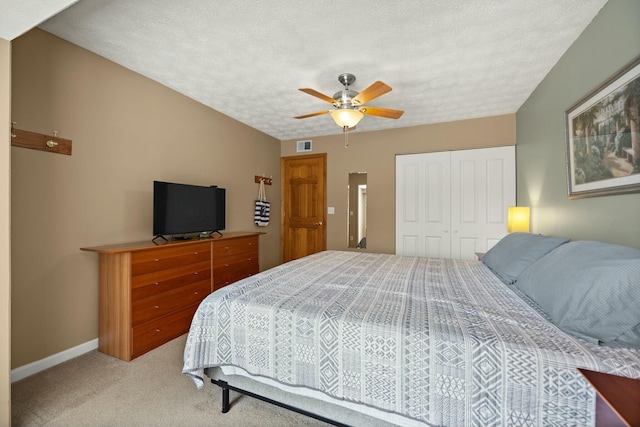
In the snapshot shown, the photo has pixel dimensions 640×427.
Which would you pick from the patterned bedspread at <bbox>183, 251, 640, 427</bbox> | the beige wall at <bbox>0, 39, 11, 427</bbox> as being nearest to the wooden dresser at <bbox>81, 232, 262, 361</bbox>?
the beige wall at <bbox>0, 39, 11, 427</bbox>

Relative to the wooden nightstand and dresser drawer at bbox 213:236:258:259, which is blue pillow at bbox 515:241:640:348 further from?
dresser drawer at bbox 213:236:258:259

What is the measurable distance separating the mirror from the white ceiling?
1.67 meters

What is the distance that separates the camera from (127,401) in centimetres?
176

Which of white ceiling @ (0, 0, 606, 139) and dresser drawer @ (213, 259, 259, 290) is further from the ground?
white ceiling @ (0, 0, 606, 139)

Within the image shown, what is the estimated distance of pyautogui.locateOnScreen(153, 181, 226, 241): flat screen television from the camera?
2.72m

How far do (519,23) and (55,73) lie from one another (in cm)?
356

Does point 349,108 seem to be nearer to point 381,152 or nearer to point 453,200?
point 381,152

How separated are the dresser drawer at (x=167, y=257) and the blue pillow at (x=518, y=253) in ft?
9.28

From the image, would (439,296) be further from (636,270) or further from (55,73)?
(55,73)

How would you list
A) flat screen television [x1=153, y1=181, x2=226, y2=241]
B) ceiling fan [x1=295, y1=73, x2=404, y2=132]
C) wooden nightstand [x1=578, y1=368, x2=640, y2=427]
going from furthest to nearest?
flat screen television [x1=153, y1=181, x2=226, y2=241]
ceiling fan [x1=295, y1=73, x2=404, y2=132]
wooden nightstand [x1=578, y1=368, x2=640, y2=427]

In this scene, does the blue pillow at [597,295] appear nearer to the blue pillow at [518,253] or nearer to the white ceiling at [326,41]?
the blue pillow at [518,253]

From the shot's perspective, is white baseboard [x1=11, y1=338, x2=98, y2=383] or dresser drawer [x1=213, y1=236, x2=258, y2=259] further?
dresser drawer [x1=213, y1=236, x2=258, y2=259]

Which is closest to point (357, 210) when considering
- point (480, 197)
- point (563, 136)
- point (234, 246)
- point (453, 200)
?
point (453, 200)

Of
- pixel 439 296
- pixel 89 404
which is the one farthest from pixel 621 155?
pixel 89 404
